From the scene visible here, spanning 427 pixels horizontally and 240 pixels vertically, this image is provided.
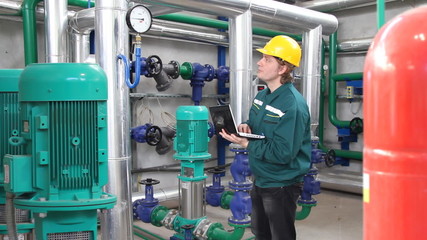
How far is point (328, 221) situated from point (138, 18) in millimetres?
2614

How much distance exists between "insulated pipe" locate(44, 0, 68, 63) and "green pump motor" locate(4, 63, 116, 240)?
5.32 feet

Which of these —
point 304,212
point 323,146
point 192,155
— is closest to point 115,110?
point 192,155

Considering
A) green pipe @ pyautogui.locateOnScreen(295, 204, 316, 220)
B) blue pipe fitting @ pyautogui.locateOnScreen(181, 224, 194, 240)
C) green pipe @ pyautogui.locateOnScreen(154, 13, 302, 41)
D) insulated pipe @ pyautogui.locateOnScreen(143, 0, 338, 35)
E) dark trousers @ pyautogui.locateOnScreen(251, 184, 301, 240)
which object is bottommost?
green pipe @ pyautogui.locateOnScreen(295, 204, 316, 220)

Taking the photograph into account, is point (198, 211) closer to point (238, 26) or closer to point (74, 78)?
point (238, 26)

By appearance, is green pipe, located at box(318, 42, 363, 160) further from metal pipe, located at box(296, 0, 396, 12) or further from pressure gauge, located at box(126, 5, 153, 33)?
pressure gauge, located at box(126, 5, 153, 33)

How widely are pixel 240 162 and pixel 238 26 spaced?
99 cm

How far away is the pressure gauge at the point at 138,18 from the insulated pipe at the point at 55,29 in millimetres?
723

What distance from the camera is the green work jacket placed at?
1.94 meters

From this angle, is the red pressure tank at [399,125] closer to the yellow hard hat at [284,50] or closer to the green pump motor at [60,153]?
the green pump motor at [60,153]

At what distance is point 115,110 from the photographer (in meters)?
2.37

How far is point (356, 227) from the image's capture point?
3.73m

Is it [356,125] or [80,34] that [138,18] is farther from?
[356,125]

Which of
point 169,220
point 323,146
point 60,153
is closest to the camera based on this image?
point 60,153

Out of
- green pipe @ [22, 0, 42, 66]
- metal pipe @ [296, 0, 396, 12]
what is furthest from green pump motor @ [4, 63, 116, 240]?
metal pipe @ [296, 0, 396, 12]
